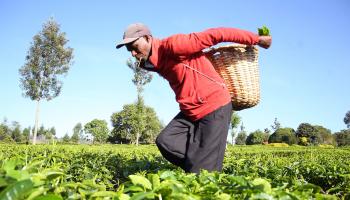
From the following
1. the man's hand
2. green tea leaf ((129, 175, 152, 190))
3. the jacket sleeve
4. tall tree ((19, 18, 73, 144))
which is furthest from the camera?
tall tree ((19, 18, 73, 144))

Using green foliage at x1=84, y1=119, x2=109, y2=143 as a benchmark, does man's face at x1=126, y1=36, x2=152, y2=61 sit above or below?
below

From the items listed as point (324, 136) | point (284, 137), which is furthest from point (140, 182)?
point (324, 136)

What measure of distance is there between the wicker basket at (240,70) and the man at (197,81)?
0.17m

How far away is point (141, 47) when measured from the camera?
135 inches

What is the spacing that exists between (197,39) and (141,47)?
0.55 meters

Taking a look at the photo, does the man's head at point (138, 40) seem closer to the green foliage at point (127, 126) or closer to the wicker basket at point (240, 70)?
the wicker basket at point (240, 70)

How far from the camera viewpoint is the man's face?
135 inches

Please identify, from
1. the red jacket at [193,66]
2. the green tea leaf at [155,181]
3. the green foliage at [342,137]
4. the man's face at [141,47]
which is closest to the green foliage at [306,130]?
the green foliage at [342,137]

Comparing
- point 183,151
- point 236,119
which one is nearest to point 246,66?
point 183,151

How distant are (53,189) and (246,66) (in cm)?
269

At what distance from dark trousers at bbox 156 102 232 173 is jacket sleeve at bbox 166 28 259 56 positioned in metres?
0.62

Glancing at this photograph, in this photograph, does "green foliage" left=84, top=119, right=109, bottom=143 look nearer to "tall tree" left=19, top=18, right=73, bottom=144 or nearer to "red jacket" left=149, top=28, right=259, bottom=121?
"tall tree" left=19, top=18, right=73, bottom=144

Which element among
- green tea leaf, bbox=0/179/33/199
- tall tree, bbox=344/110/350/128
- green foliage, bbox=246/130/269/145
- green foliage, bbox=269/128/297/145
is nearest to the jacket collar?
green tea leaf, bbox=0/179/33/199

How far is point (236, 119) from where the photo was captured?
51312 millimetres
